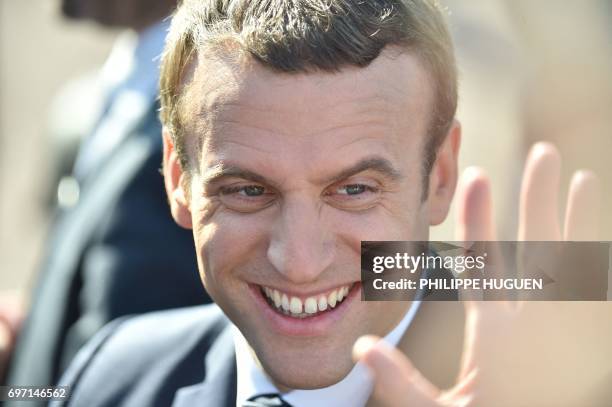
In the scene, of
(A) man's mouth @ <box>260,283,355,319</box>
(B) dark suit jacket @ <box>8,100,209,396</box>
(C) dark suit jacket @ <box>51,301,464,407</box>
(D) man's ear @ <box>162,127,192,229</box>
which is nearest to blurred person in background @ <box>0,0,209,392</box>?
(B) dark suit jacket @ <box>8,100,209,396</box>

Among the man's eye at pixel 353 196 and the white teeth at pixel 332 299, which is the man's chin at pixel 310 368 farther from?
the man's eye at pixel 353 196

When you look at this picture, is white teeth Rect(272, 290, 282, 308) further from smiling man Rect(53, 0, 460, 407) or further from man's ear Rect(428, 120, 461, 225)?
man's ear Rect(428, 120, 461, 225)

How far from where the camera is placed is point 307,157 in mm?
1035

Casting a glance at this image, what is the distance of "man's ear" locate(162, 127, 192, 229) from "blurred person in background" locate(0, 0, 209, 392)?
1.18 ft

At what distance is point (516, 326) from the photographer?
3.32ft

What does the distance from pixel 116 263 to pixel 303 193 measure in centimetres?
63

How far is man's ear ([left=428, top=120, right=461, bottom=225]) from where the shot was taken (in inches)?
44.5

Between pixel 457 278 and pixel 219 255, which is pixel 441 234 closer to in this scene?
pixel 457 278

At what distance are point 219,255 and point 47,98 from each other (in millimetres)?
1633

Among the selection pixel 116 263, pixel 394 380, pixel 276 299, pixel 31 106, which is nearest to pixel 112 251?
pixel 116 263

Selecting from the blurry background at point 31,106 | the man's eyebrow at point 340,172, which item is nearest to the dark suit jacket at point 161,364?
the man's eyebrow at point 340,172

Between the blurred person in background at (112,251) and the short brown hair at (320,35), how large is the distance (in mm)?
452

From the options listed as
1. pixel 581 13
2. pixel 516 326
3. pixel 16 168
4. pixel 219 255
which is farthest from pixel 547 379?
pixel 16 168

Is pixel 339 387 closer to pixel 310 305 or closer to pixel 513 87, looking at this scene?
pixel 310 305
